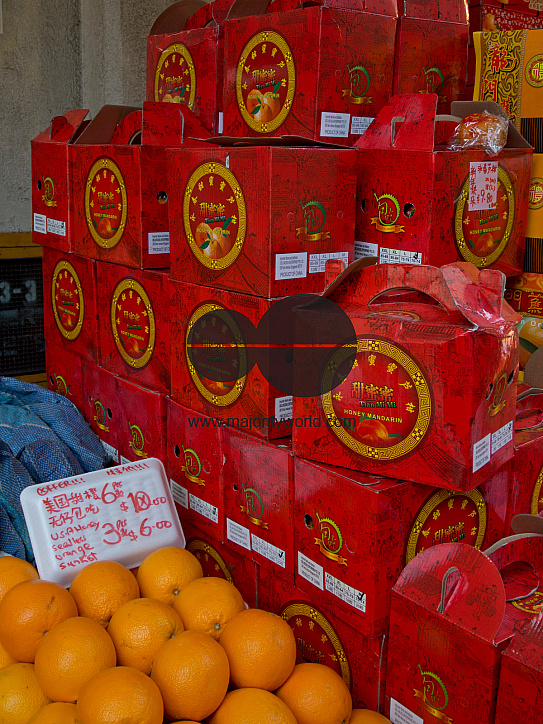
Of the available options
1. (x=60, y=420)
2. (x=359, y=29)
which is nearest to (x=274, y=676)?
(x=60, y=420)

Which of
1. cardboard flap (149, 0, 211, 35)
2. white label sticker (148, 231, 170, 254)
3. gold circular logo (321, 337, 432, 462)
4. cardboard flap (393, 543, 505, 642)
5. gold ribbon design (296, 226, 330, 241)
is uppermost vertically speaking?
cardboard flap (149, 0, 211, 35)

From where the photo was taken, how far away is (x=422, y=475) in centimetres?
117

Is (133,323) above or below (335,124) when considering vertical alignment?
below

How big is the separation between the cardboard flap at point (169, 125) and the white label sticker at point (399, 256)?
577 mm

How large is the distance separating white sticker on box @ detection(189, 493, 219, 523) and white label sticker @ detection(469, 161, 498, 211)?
2.92ft

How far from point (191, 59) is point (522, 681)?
5.63 feet

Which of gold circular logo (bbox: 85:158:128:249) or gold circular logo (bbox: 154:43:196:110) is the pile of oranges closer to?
gold circular logo (bbox: 85:158:128:249)

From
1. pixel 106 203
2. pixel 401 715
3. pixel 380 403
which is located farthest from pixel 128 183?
pixel 401 715

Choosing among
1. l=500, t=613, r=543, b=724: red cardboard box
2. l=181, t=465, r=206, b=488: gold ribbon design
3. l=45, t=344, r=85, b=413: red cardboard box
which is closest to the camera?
l=500, t=613, r=543, b=724: red cardboard box

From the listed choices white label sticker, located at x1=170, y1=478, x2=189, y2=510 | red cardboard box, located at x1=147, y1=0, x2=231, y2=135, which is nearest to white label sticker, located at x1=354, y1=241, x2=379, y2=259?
red cardboard box, located at x1=147, y1=0, x2=231, y2=135

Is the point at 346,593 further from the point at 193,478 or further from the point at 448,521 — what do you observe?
the point at 193,478

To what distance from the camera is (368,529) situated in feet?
3.93

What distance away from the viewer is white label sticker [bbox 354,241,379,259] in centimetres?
154

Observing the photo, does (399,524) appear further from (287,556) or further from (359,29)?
(359,29)
